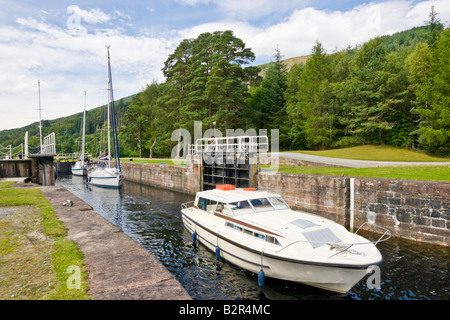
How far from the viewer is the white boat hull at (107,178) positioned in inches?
1467

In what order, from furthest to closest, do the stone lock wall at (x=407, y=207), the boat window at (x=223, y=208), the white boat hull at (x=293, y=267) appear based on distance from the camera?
the stone lock wall at (x=407, y=207) → the boat window at (x=223, y=208) → the white boat hull at (x=293, y=267)

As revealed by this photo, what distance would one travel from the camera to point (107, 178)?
3762 centimetres

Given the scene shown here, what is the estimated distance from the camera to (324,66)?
49.4m

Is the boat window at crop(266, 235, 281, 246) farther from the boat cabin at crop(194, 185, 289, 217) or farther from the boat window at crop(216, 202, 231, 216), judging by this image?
the boat window at crop(216, 202, 231, 216)

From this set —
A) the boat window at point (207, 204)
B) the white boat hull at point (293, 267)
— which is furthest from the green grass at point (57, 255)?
the boat window at point (207, 204)

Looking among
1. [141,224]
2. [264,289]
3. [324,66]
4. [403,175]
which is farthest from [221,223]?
[324,66]

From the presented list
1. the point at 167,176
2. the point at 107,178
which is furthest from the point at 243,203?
the point at 107,178

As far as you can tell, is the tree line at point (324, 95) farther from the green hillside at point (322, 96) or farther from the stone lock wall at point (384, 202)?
the stone lock wall at point (384, 202)

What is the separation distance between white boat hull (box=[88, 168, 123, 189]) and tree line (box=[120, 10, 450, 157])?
48.7 ft

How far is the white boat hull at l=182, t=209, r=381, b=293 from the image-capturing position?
8.86 m

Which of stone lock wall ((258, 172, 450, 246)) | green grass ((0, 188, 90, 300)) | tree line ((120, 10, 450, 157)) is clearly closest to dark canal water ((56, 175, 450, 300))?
stone lock wall ((258, 172, 450, 246))

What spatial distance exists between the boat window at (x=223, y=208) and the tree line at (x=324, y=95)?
2762 cm

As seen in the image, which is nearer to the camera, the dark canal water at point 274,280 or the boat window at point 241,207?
the dark canal water at point 274,280
